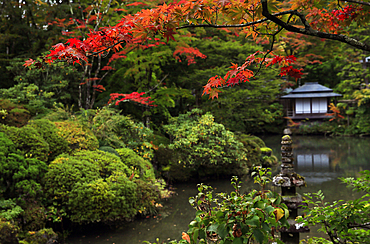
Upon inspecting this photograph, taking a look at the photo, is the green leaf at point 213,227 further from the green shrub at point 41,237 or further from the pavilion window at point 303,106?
the pavilion window at point 303,106

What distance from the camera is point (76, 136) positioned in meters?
6.71

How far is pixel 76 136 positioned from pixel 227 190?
4.57 metres

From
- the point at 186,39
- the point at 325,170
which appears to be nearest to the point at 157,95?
the point at 186,39

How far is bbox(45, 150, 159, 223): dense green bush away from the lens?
17.4 feet

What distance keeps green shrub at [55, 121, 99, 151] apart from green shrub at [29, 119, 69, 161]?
14 cm

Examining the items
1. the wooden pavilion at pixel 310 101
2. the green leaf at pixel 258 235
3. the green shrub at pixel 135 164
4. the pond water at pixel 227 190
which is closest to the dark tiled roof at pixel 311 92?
the wooden pavilion at pixel 310 101

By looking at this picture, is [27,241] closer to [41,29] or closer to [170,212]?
[170,212]

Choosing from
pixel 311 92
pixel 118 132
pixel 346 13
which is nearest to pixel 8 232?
pixel 118 132

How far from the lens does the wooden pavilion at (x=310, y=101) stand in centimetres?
2362

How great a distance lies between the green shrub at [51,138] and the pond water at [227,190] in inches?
72.4

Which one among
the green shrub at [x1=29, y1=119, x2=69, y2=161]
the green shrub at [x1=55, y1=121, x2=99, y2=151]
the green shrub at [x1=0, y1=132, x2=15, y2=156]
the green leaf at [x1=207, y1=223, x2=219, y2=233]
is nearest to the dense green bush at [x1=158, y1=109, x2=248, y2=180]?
the green shrub at [x1=55, y1=121, x2=99, y2=151]

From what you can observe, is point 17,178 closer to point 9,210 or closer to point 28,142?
point 9,210

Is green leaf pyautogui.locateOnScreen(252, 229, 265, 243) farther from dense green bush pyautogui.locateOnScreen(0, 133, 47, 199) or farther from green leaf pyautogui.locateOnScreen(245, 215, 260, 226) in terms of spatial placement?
dense green bush pyautogui.locateOnScreen(0, 133, 47, 199)

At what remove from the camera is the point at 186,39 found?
32.2 feet
